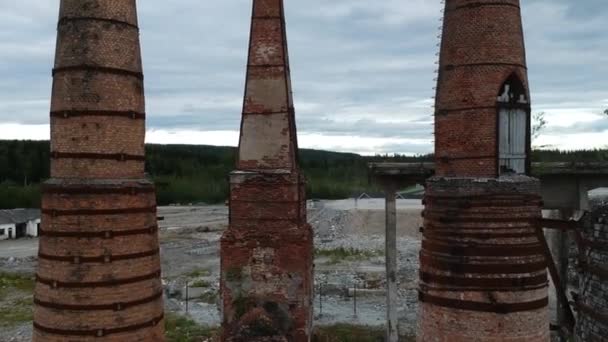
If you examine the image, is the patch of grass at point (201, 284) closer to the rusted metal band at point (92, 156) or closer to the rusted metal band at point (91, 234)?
the rusted metal band at point (91, 234)

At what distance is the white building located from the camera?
53.3 meters

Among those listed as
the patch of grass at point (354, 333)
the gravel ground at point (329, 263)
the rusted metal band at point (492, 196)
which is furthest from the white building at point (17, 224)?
the rusted metal band at point (492, 196)

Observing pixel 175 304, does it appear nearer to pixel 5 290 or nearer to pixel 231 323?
pixel 5 290

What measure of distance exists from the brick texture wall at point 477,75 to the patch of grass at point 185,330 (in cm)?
1219

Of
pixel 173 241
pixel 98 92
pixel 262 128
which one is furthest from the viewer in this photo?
pixel 173 241

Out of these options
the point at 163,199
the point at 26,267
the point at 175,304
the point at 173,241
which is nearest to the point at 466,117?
the point at 175,304

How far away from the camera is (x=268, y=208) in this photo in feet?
43.5

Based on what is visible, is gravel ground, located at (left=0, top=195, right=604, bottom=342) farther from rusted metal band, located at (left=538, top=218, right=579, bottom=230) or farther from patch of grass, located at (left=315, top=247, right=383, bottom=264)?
rusted metal band, located at (left=538, top=218, right=579, bottom=230)

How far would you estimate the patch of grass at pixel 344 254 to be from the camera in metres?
38.8

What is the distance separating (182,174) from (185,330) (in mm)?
87800

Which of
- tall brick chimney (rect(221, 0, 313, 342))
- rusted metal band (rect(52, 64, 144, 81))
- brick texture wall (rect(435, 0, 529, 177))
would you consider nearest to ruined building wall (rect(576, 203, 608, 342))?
brick texture wall (rect(435, 0, 529, 177))

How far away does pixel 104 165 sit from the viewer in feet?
33.4

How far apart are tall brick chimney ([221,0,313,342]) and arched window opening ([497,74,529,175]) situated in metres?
4.97

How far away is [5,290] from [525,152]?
89.3 feet
